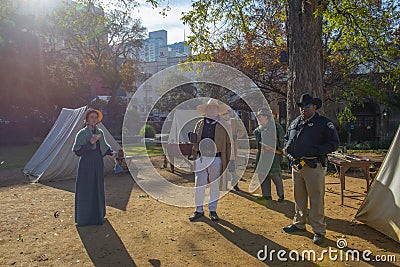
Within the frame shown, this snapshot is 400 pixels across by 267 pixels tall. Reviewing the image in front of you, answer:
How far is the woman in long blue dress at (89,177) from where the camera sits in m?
5.31

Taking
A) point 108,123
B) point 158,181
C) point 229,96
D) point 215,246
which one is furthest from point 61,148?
point 108,123

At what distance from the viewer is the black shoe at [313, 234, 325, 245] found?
440 cm

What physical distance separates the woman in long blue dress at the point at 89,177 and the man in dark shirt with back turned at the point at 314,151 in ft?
9.56

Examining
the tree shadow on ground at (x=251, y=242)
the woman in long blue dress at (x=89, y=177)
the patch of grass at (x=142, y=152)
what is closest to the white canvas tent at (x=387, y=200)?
the tree shadow on ground at (x=251, y=242)

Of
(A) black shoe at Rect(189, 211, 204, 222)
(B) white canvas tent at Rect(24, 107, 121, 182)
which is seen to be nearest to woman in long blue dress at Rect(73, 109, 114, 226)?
(A) black shoe at Rect(189, 211, 204, 222)

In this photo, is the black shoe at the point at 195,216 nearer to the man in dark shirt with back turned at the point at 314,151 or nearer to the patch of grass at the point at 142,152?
the man in dark shirt with back turned at the point at 314,151

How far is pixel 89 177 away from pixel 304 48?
5.08m

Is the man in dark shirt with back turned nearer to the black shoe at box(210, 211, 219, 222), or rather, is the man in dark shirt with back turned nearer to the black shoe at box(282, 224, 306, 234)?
the black shoe at box(282, 224, 306, 234)

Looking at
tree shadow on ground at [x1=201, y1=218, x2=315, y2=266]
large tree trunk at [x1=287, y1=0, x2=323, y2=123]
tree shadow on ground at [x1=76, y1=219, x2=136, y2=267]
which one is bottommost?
tree shadow on ground at [x1=76, y1=219, x2=136, y2=267]

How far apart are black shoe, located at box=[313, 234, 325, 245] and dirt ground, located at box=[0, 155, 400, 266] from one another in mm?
59

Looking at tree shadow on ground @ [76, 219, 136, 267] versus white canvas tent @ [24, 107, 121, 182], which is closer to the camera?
tree shadow on ground @ [76, 219, 136, 267]

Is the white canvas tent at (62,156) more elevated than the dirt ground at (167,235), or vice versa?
Result: the white canvas tent at (62,156)

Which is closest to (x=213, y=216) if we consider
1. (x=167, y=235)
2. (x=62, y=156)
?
(x=167, y=235)

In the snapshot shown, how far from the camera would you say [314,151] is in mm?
4355
